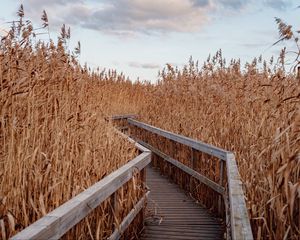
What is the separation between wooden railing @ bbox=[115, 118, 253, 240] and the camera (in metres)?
3.32

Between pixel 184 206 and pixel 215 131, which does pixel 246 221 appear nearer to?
pixel 184 206

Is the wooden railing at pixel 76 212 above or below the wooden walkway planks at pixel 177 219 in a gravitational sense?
above

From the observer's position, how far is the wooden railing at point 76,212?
2059 mm

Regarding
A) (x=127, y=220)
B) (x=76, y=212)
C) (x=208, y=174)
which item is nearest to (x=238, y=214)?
(x=76, y=212)

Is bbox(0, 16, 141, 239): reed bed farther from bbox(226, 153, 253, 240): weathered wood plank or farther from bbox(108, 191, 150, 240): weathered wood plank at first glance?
bbox(226, 153, 253, 240): weathered wood plank

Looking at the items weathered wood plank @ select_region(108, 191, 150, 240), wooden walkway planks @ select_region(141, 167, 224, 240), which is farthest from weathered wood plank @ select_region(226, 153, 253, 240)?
wooden walkway planks @ select_region(141, 167, 224, 240)

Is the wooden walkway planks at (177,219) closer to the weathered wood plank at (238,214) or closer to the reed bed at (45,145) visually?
the reed bed at (45,145)

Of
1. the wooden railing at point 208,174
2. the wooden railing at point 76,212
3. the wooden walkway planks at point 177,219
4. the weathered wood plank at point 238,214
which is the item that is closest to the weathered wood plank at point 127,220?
the wooden railing at point 76,212

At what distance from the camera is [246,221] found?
255cm

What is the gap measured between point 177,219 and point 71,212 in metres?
3.24

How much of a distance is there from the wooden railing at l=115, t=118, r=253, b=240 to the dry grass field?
0.49 feet

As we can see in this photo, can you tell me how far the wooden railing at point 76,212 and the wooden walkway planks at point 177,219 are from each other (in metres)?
0.61

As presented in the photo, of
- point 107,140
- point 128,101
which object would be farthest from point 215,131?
point 128,101

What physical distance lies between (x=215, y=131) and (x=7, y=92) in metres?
4.38
